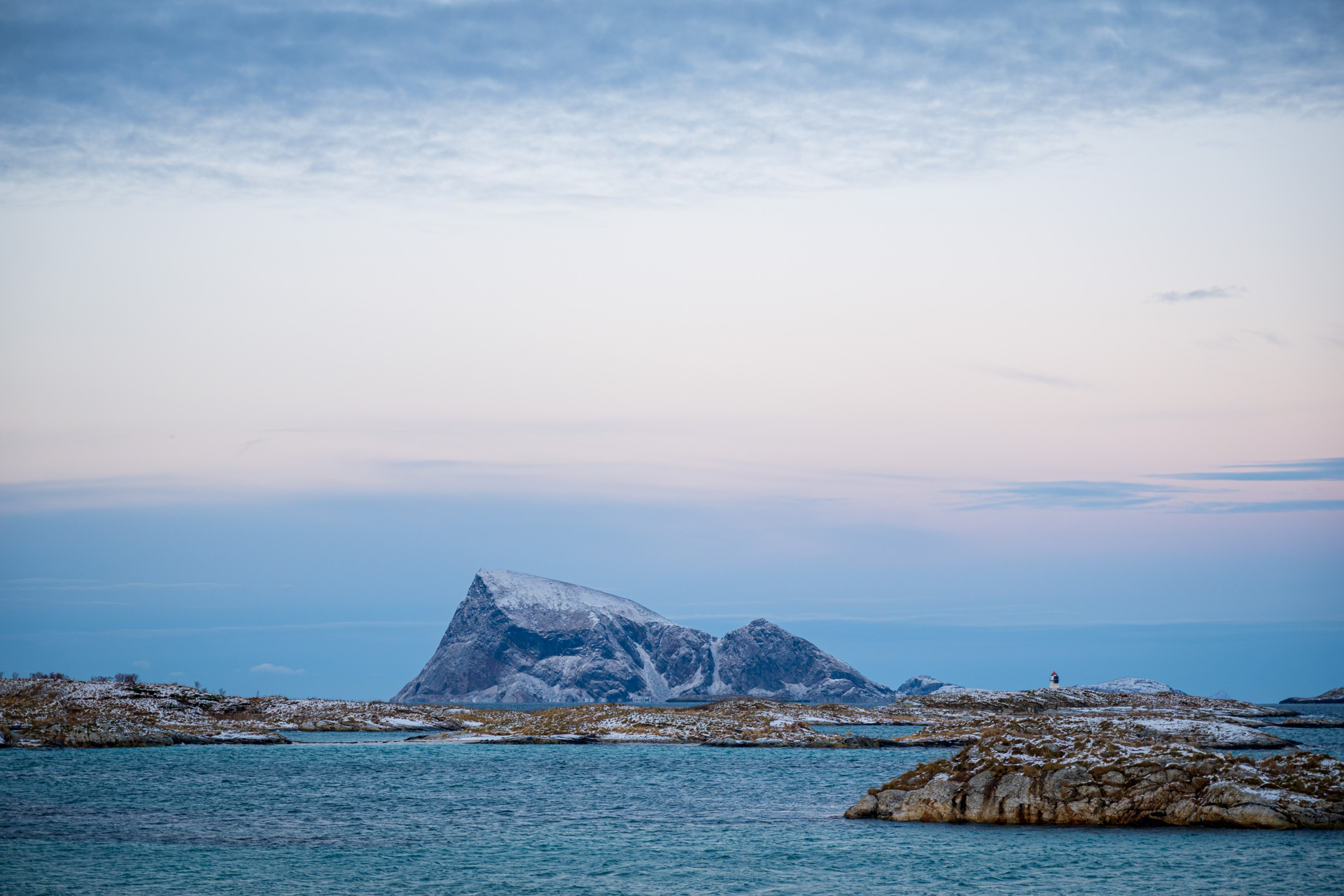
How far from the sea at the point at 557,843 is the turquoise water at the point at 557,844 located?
155mm

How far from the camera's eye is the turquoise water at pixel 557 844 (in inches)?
1359

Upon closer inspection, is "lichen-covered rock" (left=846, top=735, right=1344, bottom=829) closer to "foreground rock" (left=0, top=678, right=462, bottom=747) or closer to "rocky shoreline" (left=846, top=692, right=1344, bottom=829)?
"rocky shoreline" (left=846, top=692, right=1344, bottom=829)

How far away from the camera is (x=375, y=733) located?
13500 centimetres

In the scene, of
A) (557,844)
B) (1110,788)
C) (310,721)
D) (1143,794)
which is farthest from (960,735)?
(310,721)

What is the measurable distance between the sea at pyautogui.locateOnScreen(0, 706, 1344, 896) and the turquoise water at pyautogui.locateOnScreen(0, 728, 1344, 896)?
0.51 ft

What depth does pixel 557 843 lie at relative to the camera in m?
44.6

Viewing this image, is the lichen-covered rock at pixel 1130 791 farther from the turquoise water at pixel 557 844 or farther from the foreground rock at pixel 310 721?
the foreground rock at pixel 310 721

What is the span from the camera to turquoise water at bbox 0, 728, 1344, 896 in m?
34.5

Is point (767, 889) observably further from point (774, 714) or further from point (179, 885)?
point (774, 714)

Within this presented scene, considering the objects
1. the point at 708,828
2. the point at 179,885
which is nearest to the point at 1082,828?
the point at 708,828

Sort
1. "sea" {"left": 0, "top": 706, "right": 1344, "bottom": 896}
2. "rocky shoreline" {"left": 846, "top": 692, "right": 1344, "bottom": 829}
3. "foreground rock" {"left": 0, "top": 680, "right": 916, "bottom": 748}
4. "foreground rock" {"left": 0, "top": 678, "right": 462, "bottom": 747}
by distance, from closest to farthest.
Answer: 1. "sea" {"left": 0, "top": 706, "right": 1344, "bottom": 896}
2. "rocky shoreline" {"left": 846, "top": 692, "right": 1344, "bottom": 829}
3. "foreground rock" {"left": 0, "top": 678, "right": 462, "bottom": 747}
4. "foreground rock" {"left": 0, "top": 680, "right": 916, "bottom": 748}

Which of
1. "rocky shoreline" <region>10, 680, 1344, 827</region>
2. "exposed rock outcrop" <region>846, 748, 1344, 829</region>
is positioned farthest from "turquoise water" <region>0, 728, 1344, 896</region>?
"rocky shoreline" <region>10, 680, 1344, 827</region>

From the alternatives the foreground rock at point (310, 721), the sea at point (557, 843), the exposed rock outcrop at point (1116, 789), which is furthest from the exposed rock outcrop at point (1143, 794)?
the foreground rock at point (310, 721)

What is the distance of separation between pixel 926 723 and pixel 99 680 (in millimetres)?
104037
